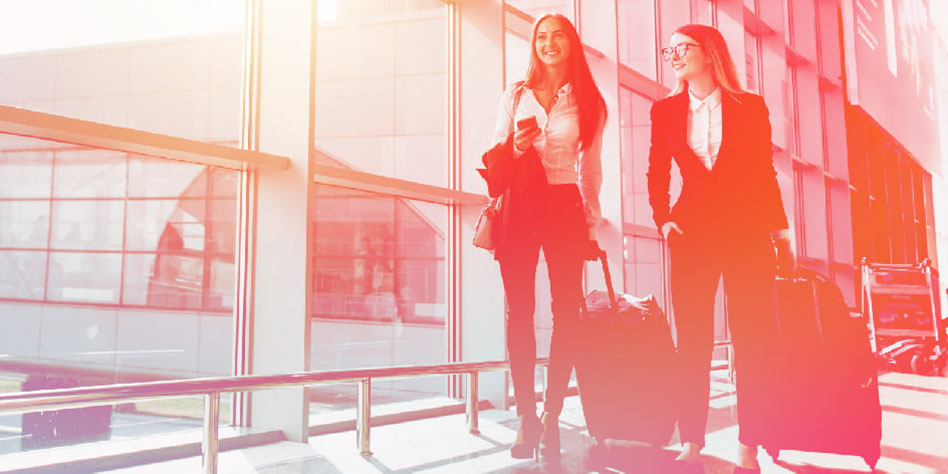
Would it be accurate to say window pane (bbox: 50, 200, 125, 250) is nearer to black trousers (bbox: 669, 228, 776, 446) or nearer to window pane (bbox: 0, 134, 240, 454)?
window pane (bbox: 0, 134, 240, 454)

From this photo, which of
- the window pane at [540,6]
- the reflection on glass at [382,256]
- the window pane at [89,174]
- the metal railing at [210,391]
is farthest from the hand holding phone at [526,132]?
the window pane at [540,6]

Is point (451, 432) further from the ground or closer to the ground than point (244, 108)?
closer to the ground

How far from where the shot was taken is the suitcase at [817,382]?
295 centimetres

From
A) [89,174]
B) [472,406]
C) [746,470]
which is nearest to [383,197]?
[472,406]

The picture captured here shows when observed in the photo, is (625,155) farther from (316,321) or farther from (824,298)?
(824,298)

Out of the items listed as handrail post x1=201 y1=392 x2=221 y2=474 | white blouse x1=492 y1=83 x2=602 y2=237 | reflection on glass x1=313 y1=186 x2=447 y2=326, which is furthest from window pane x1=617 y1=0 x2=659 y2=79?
handrail post x1=201 y1=392 x2=221 y2=474

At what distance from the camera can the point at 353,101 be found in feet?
20.2

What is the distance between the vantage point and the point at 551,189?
275cm

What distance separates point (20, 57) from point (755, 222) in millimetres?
3185

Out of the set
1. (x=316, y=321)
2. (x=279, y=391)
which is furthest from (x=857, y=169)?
(x=279, y=391)

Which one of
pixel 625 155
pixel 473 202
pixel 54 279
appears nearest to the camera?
pixel 54 279

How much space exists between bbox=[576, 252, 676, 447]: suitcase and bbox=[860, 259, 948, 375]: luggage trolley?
7.06 metres

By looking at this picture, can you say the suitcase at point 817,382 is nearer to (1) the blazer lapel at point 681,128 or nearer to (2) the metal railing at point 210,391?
(1) the blazer lapel at point 681,128

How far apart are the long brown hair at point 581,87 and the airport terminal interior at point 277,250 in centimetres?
7
